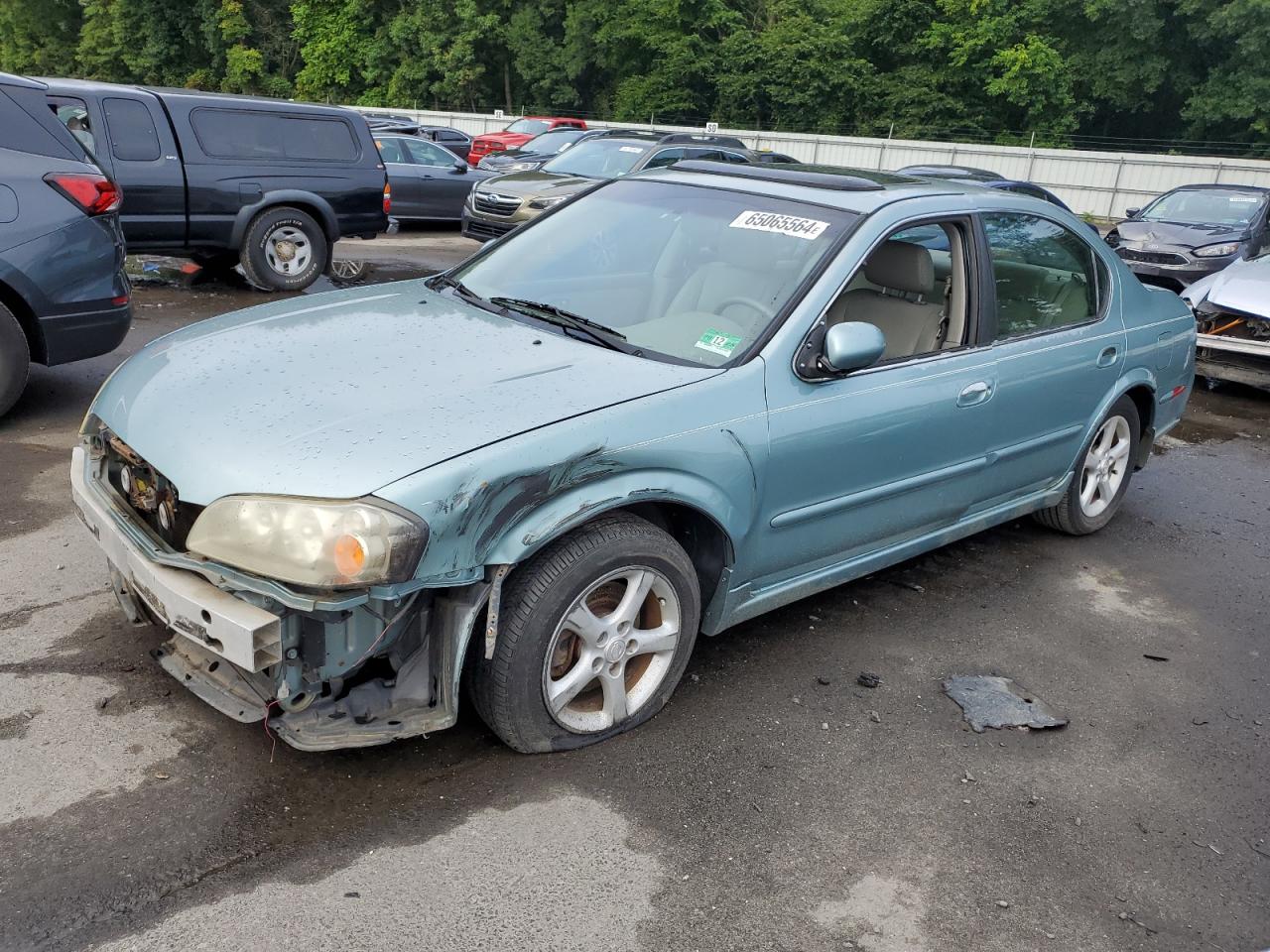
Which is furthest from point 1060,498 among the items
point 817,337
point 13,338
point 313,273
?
point 313,273

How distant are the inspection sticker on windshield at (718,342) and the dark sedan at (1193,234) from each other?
10.4 metres

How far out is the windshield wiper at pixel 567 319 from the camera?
11.7ft

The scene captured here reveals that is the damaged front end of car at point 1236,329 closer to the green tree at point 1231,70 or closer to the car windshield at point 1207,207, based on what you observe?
the car windshield at point 1207,207

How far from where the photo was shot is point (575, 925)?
2578 millimetres

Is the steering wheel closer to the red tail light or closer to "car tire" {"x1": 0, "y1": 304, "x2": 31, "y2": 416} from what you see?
the red tail light

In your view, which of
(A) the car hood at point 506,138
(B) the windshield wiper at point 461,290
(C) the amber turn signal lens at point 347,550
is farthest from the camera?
(A) the car hood at point 506,138

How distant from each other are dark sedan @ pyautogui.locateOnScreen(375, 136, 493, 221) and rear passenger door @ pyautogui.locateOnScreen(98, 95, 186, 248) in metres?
5.82

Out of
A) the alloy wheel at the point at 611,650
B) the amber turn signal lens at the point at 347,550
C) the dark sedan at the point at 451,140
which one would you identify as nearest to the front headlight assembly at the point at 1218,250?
the alloy wheel at the point at 611,650

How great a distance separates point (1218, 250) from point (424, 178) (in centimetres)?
1035

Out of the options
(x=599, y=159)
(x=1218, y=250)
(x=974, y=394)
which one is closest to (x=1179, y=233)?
(x=1218, y=250)

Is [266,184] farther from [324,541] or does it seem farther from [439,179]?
[324,541]

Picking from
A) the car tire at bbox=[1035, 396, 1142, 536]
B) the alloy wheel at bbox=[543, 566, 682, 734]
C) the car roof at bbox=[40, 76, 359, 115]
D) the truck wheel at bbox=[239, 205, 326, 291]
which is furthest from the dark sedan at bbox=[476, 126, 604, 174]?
the alloy wheel at bbox=[543, 566, 682, 734]

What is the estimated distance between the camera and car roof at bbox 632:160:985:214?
3.99 metres

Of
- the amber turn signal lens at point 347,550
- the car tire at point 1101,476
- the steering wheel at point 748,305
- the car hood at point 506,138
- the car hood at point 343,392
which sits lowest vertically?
the car tire at point 1101,476
